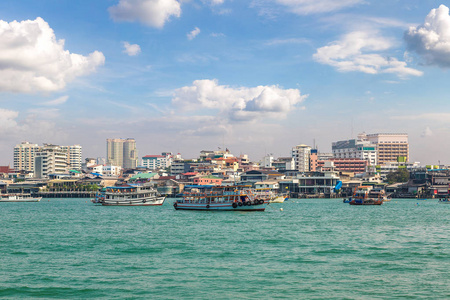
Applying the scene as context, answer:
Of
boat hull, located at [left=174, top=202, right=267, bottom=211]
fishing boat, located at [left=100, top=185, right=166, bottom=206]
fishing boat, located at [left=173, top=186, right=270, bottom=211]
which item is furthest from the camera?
fishing boat, located at [left=100, top=185, right=166, bottom=206]

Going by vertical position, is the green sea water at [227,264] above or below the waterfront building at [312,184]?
below

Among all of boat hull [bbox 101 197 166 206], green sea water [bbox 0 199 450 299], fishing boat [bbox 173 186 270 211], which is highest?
fishing boat [bbox 173 186 270 211]

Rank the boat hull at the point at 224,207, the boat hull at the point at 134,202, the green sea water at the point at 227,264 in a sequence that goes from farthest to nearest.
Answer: the boat hull at the point at 134,202 < the boat hull at the point at 224,207 < the green sea water at the point at 227,264

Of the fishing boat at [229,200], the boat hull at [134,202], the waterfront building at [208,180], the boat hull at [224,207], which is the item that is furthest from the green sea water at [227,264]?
the waterfront building at [208,180]

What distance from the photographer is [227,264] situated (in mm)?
29141

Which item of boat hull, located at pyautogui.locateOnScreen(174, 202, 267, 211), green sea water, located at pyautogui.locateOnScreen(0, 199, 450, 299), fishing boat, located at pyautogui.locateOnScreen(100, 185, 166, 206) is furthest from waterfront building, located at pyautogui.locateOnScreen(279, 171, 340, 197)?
green sea water, located at pyautogui.locateOnScreen(0, 199, 450, 299)

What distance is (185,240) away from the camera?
133 ft

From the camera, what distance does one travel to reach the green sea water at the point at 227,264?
2291 centimetres

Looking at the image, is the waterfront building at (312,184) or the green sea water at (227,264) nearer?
the green sea water at (227,264)

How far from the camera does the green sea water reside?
2291cm

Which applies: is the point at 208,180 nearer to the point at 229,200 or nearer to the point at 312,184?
the point at 312,184

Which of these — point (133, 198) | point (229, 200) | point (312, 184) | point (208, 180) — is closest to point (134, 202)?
point (133, 198)

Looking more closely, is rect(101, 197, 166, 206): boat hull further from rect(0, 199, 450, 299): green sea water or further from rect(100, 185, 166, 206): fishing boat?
rect(0, 199, 450, 299): green sea water

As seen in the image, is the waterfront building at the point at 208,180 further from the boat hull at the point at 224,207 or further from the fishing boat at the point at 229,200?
the boat hull at the point at 224,207
